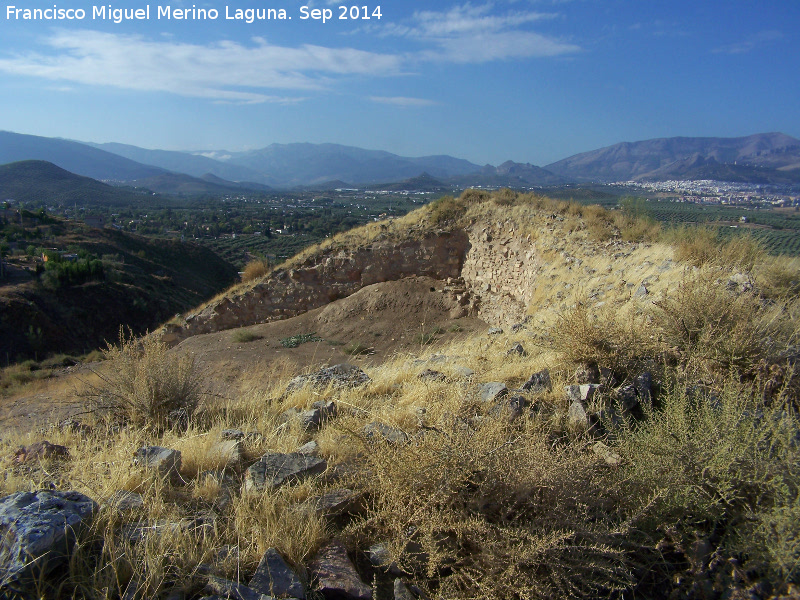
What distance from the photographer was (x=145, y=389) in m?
4.08

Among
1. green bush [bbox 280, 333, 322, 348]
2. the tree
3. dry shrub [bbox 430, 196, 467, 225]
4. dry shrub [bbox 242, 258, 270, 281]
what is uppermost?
dry shrub [bbox 430, 196, 467, 225]

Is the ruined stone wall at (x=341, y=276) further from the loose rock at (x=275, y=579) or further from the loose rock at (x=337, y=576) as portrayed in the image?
the loose rock at (x=275, y=579)

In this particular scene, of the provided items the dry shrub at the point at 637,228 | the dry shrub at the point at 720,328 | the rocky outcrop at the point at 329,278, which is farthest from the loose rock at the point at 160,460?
the rocky outcrop at the point at 329,278

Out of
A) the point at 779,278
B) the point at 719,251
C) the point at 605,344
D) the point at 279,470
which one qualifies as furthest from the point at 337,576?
the point at 719,251

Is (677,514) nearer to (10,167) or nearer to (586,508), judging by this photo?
(586,508)

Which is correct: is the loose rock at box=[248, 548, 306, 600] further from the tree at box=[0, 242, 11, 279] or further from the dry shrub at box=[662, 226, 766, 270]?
the tree at box=[0, 242, 11, 279]

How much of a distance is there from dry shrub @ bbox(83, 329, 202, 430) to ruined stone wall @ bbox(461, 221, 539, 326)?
809 centimetres

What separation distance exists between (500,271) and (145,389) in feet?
33.6

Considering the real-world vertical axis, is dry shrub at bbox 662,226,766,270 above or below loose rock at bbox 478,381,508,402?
above

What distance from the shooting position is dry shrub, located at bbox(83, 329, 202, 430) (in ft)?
13.4

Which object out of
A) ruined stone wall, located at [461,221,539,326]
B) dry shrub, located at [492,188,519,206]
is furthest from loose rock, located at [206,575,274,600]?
dry shrub, located at [492,188,519,206]

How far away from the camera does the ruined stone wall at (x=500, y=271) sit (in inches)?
452

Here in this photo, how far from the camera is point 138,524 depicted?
2.20 meters

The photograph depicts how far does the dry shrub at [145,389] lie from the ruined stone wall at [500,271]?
809 cm
